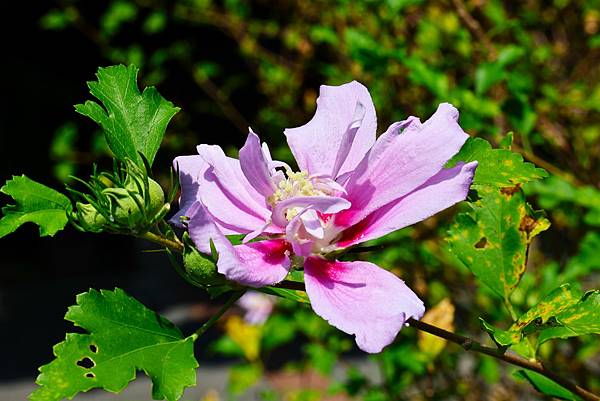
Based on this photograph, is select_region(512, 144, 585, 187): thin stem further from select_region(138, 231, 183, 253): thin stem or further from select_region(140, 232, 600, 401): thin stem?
select_region(138, 231, 183, 253): thin stem

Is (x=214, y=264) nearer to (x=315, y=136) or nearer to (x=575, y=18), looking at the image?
(x=315, y=136)

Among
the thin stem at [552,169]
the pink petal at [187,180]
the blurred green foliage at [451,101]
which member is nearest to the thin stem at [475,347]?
the pink petal at [187,180]

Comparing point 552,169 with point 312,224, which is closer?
point 312,224

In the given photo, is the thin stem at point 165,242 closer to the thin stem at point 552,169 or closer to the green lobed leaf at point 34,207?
the green lobed leaf at point 34,207

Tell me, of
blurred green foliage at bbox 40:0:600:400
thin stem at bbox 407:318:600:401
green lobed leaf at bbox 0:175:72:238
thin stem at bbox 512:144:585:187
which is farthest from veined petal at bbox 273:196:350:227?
thin stem at bbox 512:144:585:187

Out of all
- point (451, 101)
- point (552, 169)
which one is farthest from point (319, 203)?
point (552, 169)

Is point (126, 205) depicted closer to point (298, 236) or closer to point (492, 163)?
point (298, 236)

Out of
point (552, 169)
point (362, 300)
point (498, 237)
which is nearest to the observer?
point (362, 300)
